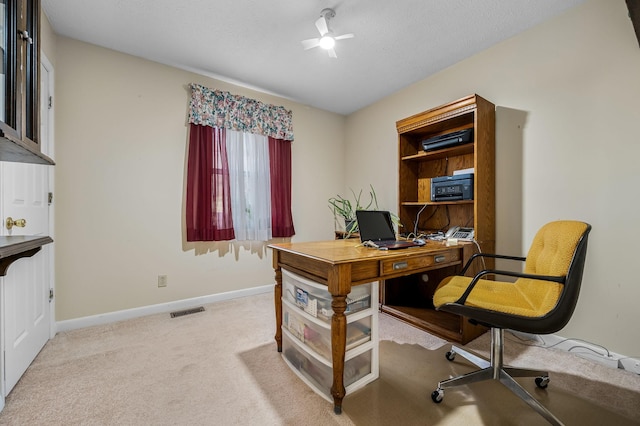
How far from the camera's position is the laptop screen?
194 centimetres

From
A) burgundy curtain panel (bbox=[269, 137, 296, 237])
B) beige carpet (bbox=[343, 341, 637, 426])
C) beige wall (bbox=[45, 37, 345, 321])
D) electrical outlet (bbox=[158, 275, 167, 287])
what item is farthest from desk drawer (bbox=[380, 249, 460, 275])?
electrical outlet (bbox=[158, 275, 167, 287])

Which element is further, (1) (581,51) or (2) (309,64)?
(2) (309,64)

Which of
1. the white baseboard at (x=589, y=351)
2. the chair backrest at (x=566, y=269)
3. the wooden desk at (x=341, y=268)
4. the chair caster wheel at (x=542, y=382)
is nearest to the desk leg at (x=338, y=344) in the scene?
the wooden desk at (x=341, y=268)

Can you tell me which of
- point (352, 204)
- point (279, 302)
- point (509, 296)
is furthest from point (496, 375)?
point (352, 204)

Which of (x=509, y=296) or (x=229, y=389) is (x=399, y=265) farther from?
(x=229, y=389)

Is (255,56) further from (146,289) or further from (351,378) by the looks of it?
(351,378)

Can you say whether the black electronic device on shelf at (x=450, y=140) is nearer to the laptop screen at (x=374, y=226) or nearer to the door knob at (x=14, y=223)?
the laptop screen at (x=374, y=226)

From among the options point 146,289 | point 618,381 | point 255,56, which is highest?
point 255,56

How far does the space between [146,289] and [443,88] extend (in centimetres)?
366

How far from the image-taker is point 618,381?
1591 mm

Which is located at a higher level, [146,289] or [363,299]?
[363,299]

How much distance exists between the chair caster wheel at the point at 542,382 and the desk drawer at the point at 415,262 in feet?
2.64

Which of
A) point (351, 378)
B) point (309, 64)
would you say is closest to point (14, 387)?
point (351, 378)

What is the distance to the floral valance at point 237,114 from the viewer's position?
2.78 m
